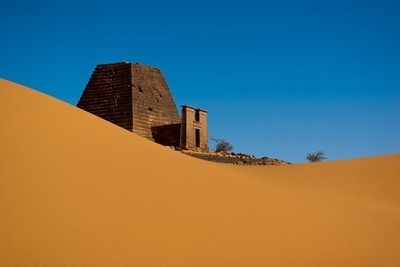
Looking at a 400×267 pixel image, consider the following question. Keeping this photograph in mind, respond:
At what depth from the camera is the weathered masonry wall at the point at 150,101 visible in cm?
3172

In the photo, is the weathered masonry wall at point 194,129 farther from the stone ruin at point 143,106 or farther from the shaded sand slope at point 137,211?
the shaded sand slope at point 137,211

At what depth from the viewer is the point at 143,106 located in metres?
32.6

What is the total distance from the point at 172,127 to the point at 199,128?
5.70ft

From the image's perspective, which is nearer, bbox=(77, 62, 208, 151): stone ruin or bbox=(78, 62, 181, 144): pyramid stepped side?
bbox=(77, 62, 208, 151): stone ruin

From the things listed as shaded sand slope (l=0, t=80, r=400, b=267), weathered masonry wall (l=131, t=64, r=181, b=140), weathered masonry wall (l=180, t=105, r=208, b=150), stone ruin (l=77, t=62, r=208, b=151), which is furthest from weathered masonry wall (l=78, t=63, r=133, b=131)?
shaded sand slope (l=0, t=80, r=400, b=267)

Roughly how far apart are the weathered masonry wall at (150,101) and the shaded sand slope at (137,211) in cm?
2263

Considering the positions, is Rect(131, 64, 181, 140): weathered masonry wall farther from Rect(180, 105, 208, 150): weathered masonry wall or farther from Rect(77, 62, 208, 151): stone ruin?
Rect(180, 105, 208, 150): weathered masonry wall

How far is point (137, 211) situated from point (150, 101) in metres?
27.6

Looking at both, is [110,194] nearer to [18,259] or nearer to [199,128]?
[18,259]

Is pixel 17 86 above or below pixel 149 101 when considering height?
below

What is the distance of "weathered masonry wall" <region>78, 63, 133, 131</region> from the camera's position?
105ft

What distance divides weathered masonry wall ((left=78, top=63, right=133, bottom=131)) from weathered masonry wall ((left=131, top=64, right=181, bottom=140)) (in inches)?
19.2

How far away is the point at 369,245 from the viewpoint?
6367 mm

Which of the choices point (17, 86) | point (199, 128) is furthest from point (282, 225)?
point (199, 128)
